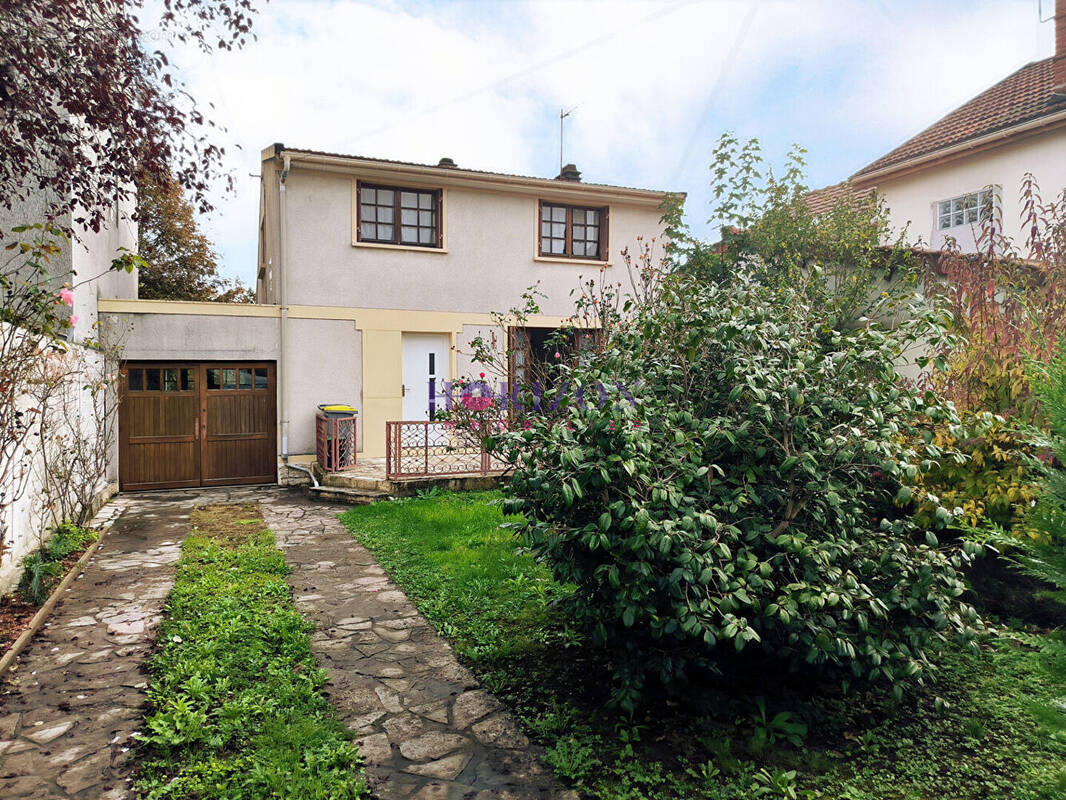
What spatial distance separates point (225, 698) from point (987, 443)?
18.4 feet

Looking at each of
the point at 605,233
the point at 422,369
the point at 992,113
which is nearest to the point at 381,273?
the point at 422,369

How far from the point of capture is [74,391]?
813cm

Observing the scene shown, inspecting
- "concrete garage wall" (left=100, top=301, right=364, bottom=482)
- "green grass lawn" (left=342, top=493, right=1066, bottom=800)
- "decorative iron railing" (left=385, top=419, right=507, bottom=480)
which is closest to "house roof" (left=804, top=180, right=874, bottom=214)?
"decorative iron railing" (left=385, top=419, right=507, bottom=480)

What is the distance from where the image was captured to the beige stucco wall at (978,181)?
40.1ft

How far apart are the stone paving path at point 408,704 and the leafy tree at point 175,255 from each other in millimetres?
17177

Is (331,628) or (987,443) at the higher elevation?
(987,443)

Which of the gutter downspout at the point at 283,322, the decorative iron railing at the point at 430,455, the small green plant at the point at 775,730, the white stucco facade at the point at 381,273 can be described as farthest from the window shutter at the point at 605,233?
the small green plant at the point at 775,730

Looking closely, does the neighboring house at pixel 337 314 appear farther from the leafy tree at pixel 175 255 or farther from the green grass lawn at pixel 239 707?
the leafy tree at pixel 175 255

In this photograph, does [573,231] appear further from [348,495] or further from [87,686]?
[87,686]

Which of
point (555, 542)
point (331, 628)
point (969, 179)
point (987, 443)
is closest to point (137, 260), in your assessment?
point (331, 628)

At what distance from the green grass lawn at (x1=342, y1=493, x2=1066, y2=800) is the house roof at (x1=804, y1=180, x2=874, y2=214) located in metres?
10.4

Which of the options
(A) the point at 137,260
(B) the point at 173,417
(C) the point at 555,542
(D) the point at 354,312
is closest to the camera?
(C) the point at 555,542

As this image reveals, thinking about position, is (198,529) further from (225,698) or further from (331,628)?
(225,698)

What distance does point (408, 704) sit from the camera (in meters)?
3.77
